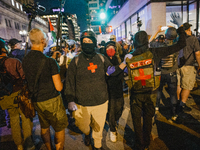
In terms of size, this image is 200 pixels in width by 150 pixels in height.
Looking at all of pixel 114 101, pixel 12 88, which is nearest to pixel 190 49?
pixel 114 101

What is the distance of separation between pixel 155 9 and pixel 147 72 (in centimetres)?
1161

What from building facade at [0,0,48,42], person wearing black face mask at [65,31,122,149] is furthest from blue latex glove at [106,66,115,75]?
building facade at [0,0,48,42]

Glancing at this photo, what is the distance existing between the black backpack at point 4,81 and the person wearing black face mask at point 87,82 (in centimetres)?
107

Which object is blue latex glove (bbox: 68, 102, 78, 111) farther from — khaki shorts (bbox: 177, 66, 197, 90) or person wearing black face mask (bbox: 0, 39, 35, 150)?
khaki shorts (bbox: 177, 66, 197, 90)

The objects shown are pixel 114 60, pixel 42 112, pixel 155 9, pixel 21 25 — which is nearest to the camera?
pixel 42 112

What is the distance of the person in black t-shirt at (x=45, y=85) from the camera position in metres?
2.05

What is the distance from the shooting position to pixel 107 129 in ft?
11.5

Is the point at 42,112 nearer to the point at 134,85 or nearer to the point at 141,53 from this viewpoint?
the point at 134,85

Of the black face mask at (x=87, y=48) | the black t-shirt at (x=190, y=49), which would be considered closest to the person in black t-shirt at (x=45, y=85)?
the black face mask at (x=87, y=48)

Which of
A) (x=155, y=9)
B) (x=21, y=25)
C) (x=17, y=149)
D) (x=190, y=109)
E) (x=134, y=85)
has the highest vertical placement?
(x=21, y=25)

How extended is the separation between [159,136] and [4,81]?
131 inches

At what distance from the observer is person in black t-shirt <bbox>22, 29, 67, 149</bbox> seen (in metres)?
2.05

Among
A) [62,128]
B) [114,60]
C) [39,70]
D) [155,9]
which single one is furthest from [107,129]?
[155,9]

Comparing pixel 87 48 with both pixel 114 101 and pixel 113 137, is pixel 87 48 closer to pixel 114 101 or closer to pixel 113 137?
pixel 114 101
